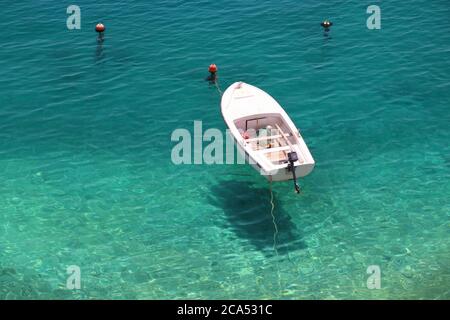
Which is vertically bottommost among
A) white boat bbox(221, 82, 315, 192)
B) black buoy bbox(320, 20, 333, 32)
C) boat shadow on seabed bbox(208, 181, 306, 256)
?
boat shadow on seabed bbox(208, 181, 306, 256)

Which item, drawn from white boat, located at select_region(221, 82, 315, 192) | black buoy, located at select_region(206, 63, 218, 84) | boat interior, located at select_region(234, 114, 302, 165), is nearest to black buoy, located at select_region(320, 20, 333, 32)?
black buoy, located at select_region(206, 63, 218, 84)

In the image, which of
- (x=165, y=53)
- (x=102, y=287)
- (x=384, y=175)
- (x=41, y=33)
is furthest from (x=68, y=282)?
(x=41, y=33)

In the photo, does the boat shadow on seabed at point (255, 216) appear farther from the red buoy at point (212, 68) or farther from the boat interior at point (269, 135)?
the red buoy at point (212, 68)

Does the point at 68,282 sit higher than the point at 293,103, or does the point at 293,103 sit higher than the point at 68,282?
the point at 293,103

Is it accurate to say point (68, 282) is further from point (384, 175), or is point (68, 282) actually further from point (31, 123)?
point (384, 175)

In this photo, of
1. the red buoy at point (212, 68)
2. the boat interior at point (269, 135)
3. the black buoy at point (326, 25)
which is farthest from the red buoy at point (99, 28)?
the boat interior at point (269, 135)

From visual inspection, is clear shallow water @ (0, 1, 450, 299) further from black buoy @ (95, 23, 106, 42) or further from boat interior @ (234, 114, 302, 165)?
boat interior @ (234, 114, 302, 165)
